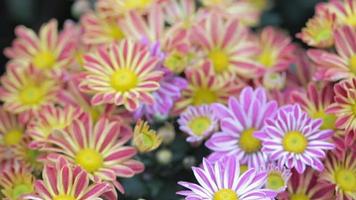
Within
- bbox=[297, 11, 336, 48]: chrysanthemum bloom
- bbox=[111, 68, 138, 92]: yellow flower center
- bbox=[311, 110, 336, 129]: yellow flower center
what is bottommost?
bbox=[311, 110, 336, 129]: yellow flower center

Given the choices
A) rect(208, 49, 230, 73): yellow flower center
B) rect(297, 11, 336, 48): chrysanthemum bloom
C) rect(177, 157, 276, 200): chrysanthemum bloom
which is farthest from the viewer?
rect(208, 49, 230, 73): yellow flower center

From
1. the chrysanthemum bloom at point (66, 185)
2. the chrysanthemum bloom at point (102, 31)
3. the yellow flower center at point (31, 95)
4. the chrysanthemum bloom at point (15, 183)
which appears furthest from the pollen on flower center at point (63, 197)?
the chrysanthemum bloom at point (102, 31)

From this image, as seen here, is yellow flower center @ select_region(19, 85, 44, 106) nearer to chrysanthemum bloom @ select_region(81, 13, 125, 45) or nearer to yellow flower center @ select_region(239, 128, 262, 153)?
chrysanthemum bloom @ select_region(81, 13, 125, 45)

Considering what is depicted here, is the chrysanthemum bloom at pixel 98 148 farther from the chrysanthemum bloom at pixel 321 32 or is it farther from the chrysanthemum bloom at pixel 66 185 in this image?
the chrysanthemum bloom at pixel 321 32

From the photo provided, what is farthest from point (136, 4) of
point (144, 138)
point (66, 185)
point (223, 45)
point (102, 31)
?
point (66, 185)

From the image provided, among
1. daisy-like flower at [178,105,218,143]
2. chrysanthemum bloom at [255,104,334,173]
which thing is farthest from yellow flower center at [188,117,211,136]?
chrysanthemum bloom at [255,104,334,173]

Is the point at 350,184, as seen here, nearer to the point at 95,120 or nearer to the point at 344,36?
the point at 344,36
